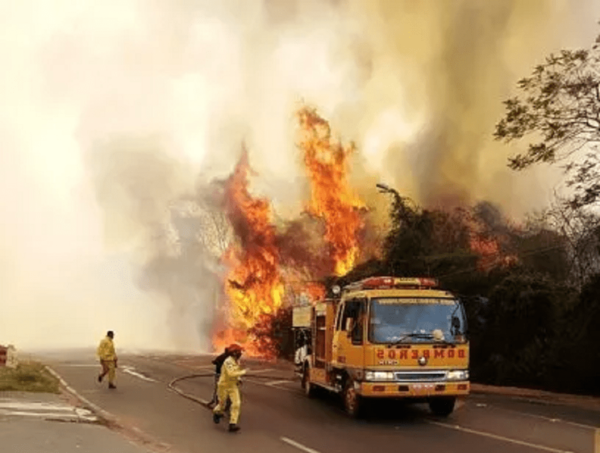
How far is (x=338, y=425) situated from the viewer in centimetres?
1438

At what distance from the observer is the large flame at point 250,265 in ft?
151

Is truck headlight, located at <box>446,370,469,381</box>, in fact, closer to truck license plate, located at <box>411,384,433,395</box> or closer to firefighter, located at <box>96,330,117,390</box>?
truck license plate, located at <box>411,384,433,395</box>

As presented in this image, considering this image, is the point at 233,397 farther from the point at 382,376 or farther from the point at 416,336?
the point at 416,336

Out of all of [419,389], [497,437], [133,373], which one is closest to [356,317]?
Result: [419,389]

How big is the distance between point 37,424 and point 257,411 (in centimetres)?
580

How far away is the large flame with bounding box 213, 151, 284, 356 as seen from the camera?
46031 mm

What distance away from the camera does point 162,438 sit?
1276 cm

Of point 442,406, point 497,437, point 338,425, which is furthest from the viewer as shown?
point 442,406

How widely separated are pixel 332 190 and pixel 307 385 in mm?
25316

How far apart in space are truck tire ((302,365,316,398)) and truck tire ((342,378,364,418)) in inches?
152

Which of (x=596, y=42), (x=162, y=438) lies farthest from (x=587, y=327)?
(x=162, y=438)

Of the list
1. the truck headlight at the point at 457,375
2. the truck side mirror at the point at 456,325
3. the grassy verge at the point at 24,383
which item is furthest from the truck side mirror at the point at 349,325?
the grassy verge at the point at 24,383

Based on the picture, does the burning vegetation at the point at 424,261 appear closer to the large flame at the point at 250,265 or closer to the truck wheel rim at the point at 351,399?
the large flame at the point at 250,265

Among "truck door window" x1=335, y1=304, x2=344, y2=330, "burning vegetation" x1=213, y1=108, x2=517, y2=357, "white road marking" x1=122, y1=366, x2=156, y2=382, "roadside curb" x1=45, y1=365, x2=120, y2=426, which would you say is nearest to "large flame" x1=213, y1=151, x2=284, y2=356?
"burning vegetation" x1=213, y1=108, x2=517, y2=357
